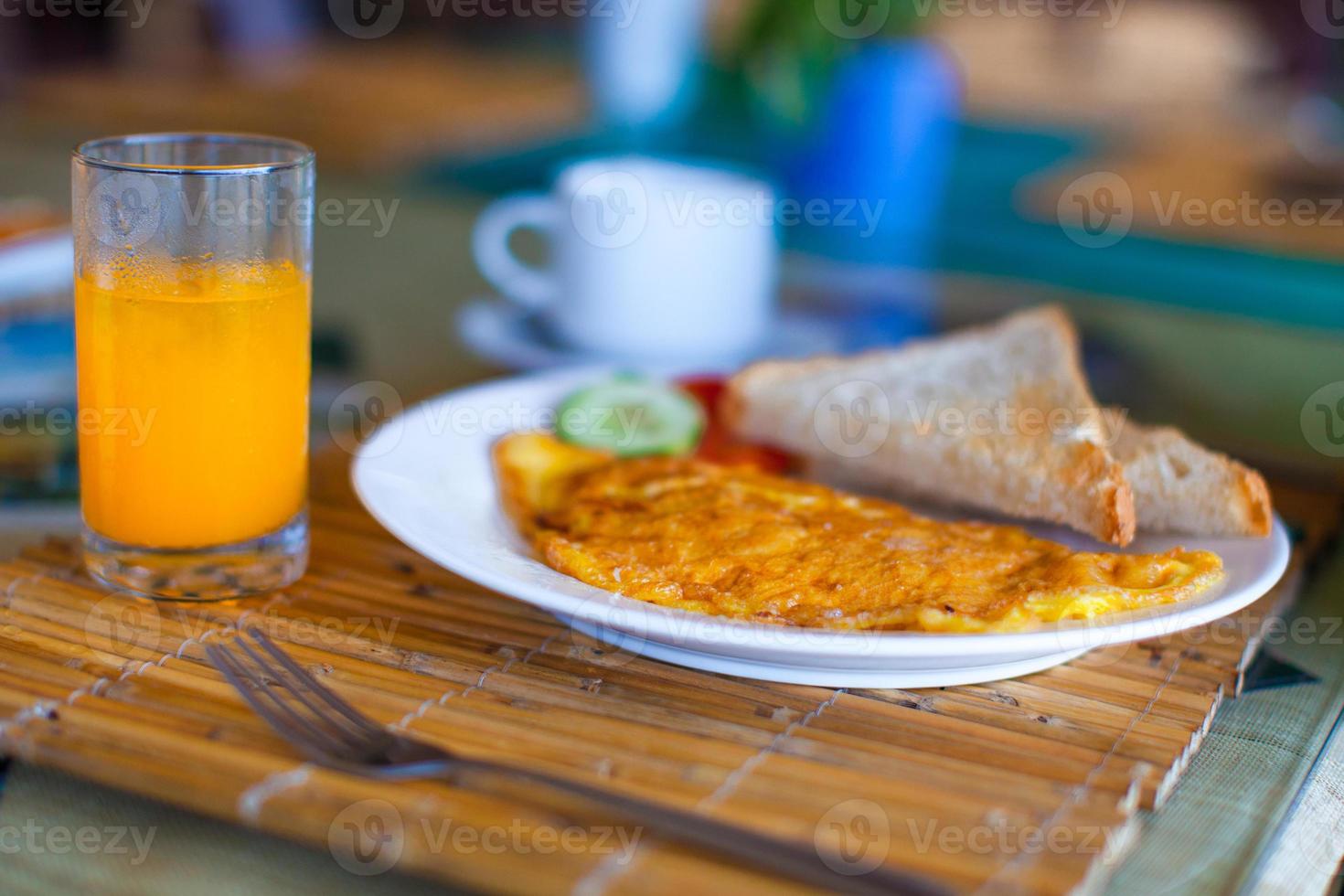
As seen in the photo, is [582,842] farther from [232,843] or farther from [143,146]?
[143,146]

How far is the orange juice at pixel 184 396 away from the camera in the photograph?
99cm

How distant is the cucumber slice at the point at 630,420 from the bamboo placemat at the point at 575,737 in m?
0.24

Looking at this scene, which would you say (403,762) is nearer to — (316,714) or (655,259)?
(316,714)

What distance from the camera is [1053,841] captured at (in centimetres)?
78

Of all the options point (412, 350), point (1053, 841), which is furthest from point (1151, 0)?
point (1053, 841)

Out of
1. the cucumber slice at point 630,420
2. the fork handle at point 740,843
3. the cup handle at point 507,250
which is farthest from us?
the cup handle at point 507,250

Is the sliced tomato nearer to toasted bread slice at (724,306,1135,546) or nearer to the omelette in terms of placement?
toasted bread slice at (724,306,1135,546)

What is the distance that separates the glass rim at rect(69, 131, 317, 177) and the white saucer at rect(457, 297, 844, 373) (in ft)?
1.82

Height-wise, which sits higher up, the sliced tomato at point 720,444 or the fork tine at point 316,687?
the sliced tomato at point 720,444

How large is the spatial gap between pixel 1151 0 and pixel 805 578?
5782 millimetres

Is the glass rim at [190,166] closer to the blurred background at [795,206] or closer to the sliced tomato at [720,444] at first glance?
the blurred background at [795,206]

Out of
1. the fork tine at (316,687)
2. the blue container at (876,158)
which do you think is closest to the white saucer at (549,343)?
the blue container at (876,158)

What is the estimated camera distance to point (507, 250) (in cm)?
176

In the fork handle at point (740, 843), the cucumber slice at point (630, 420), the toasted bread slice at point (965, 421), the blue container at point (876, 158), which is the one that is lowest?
the fork handle at point (740, 843)
